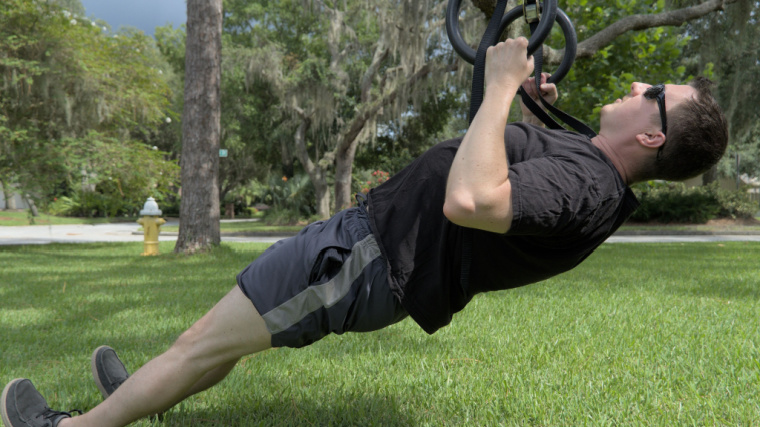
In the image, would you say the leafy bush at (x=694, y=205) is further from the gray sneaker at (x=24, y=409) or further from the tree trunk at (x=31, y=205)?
the gray sneaker at (x=24, y=409)

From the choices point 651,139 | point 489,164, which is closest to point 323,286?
point 489,164

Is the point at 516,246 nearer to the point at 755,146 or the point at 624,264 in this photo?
the point at 624,264

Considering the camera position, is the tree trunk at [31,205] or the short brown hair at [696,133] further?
the tree trunk at [31,205]

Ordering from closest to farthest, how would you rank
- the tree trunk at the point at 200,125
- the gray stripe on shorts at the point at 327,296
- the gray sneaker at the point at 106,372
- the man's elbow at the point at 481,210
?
the man's elbow at the point at 481,210 → the gray stripe on shorts at the point at 327,296 → the gray sneaker at the point at 106,372 → the tree trunk at the point at 200,125

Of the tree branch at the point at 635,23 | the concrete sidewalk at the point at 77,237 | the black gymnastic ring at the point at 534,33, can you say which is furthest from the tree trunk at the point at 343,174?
the black gymnastic ring at the point at 534,33

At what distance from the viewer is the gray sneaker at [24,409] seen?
6.57 ft

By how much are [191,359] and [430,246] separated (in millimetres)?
895

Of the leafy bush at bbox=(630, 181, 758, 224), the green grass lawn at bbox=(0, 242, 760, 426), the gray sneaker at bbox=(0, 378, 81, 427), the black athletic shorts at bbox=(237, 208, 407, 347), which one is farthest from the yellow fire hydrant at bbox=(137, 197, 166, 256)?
the leafy bush at bbox=(630, 181, 758, 224)

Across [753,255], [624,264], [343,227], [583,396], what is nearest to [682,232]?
[753,255]

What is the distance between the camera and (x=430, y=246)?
69.6 inches

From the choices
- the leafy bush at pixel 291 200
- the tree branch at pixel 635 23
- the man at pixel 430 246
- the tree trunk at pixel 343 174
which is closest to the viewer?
the man at pixel 430 246

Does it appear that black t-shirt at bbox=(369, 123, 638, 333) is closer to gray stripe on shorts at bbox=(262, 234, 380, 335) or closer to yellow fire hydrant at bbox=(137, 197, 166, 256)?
gray stripe on shorts at bbox=(262, 234, 380, 335)

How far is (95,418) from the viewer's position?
74.9 inches

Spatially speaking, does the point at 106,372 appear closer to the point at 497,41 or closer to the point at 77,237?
the point at 497,41
